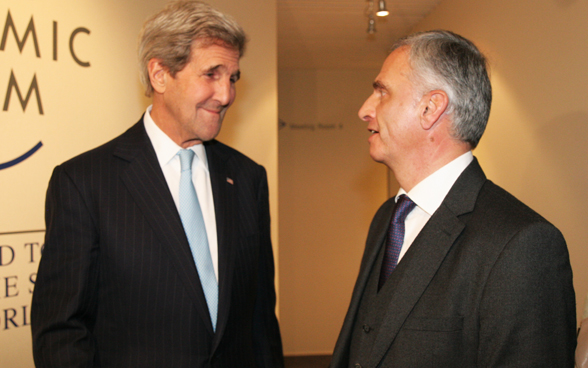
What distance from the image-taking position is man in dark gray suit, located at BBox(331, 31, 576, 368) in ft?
3.51

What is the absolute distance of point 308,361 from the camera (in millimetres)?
6586

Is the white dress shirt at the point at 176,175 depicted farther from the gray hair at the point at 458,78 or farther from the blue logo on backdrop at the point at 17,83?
the blue logo on backdrop at the point at 17,83

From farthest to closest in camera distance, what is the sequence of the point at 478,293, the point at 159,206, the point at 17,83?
1. the point at 17,83
2. the point at 159,206
3. the point at 478,293

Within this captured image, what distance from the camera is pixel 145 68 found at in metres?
1.68

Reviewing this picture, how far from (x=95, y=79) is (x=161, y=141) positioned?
4.96ft

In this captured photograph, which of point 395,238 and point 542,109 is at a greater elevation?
point 542,109

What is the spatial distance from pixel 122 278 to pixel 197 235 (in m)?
0.28

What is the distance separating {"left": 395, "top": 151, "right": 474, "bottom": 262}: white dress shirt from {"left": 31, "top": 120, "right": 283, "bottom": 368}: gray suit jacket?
0.64 m

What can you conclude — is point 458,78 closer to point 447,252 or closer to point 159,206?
point 447,252

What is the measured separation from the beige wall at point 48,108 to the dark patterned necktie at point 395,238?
2.04 metres

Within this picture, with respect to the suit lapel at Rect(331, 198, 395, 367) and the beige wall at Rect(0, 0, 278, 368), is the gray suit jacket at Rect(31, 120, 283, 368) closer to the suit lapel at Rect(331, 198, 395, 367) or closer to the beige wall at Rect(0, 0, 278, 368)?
the suit lapel at Rect(331, 198, 395, 367)

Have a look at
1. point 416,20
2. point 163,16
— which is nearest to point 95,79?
point 163,16

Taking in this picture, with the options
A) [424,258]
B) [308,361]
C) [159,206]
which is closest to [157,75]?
[159,206]

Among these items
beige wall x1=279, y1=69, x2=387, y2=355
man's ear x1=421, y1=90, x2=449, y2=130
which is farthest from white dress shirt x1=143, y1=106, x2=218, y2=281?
beige wall x1=279, y1=69, x2=387, y2=355
